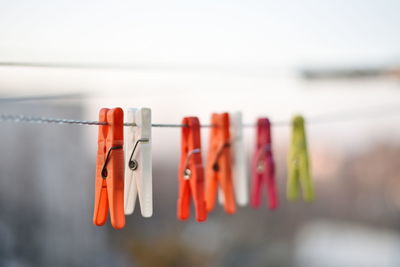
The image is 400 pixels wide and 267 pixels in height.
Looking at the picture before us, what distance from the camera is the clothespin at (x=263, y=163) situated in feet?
5.27

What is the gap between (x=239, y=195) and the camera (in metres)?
1.57

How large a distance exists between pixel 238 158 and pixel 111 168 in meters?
0.49

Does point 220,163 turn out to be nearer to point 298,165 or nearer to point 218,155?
point 218,155

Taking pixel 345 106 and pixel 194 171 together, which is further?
pixel 345 106

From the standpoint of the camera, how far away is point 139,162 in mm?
1285

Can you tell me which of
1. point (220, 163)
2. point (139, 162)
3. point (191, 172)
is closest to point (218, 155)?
point (220, 163)

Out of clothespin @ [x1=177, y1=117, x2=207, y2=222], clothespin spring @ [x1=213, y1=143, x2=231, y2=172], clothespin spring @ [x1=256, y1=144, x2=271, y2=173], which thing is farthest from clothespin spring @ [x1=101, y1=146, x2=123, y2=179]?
clothespin spring @ [x1=256, y1=144, x2=271, y2=173]

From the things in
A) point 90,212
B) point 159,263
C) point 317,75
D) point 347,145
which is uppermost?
point 317,75

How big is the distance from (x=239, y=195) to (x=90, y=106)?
20.1ft

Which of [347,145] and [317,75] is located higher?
[317,75]

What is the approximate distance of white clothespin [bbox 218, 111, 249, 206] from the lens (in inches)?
60.6

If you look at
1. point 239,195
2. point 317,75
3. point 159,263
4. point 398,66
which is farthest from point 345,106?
point 239,195

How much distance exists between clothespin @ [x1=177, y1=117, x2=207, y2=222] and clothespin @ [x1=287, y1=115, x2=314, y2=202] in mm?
409

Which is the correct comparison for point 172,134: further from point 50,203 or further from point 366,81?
point 366,81
